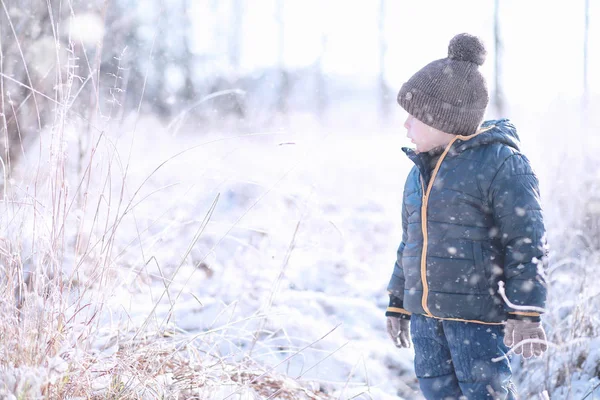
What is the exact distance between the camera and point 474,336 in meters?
1.88

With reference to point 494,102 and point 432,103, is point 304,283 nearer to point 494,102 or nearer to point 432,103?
point 432,103

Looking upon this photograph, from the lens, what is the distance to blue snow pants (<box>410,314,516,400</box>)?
1.87 m

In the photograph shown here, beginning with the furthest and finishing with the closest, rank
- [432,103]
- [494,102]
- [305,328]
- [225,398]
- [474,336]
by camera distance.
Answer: [494,102] < [305,328] < [432,103] < [474,336] < [225,398]

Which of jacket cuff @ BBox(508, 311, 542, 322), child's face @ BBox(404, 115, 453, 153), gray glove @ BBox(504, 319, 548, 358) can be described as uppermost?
child's face @ BBox(404, 115, 453, 153)

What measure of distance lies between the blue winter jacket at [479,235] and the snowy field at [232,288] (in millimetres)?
276

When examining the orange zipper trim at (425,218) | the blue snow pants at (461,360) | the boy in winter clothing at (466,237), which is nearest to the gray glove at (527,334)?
the boy in winter clothing at (466,237)

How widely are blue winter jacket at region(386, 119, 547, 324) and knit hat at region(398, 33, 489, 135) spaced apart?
0.24 ft

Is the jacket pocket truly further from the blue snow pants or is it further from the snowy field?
the snowy field

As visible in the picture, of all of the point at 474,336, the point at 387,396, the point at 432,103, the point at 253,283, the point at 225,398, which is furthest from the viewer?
the point at 253,283

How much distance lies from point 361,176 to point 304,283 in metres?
8.18

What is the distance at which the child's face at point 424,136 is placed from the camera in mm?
2068

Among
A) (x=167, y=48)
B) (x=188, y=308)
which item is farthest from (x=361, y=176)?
(x=167, y=48)

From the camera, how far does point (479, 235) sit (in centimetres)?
189

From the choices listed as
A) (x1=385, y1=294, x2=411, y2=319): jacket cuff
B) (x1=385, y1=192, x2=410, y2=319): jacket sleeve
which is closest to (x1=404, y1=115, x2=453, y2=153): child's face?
(x1=385, y1=192, x2=410, y2=319): jacket sleeve
